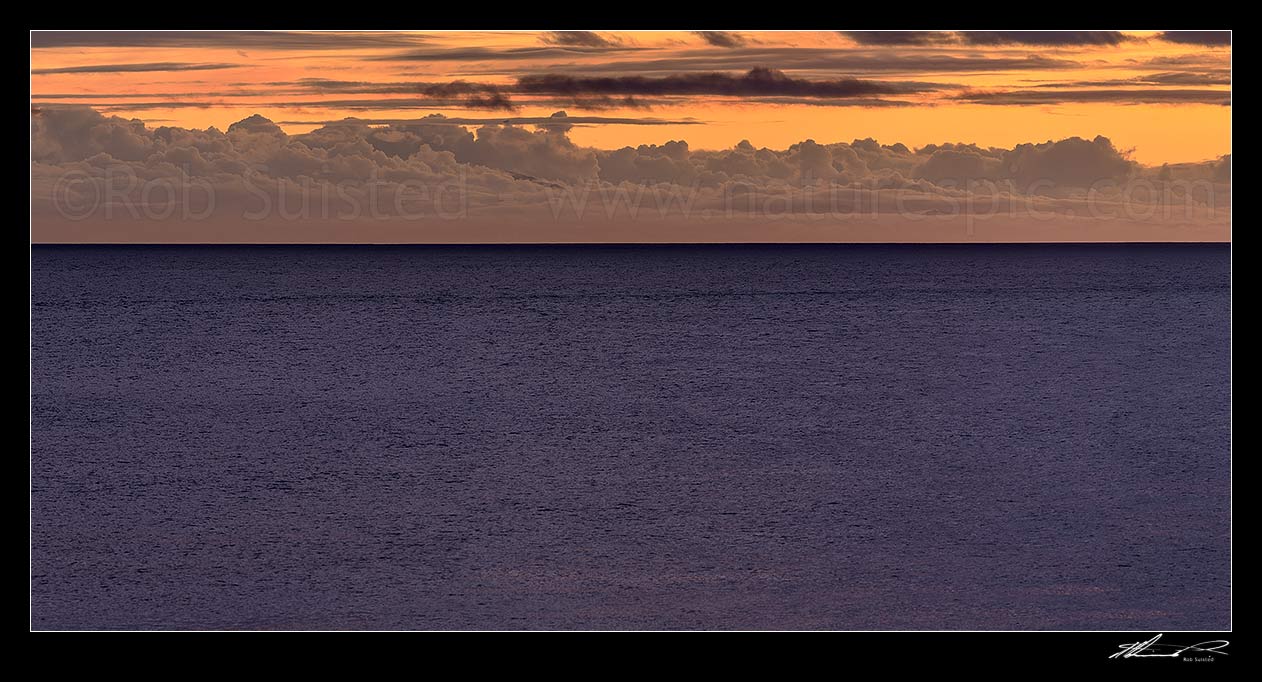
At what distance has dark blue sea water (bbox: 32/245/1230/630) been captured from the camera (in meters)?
22.2

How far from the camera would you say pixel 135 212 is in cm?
7706

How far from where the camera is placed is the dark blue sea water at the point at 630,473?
72.8ft

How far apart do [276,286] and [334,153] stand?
25.2 m

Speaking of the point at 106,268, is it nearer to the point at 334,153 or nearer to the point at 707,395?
the point at 334,153

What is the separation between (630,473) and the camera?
107 ft

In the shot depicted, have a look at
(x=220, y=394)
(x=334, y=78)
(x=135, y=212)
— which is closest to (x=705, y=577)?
(x=220, y=394)

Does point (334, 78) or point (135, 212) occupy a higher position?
point (334, 78)
